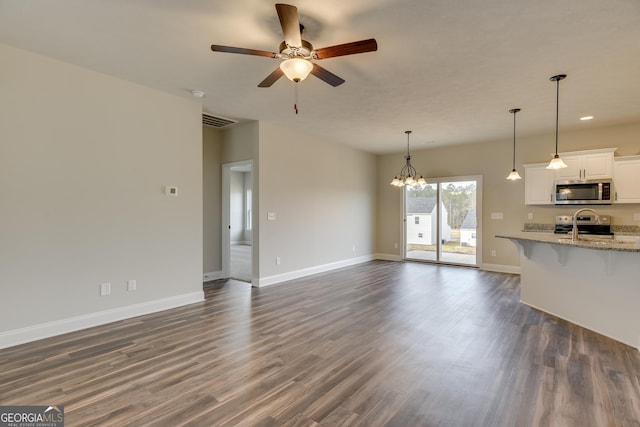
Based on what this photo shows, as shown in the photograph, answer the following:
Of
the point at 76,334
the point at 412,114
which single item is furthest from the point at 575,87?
the point at 76,334

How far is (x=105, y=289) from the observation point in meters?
3.70

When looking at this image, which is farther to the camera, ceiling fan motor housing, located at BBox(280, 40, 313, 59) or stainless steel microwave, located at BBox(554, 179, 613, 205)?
stainless steel microwave, located at BBox(554, 179, 613, 205)

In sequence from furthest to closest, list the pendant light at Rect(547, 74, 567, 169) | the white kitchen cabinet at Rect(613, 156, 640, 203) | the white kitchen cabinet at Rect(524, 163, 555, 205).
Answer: the white kitchen cabinet at Rect(524, 163, 555, 205), the white kitchen cabinet at Rect(613, 156, 640, 203), the pendant light at Rect(547, 74, 567, 169)

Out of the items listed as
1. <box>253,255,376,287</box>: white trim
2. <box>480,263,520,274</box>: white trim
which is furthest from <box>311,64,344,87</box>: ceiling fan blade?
<box>480,263,520,274</box>: white trim

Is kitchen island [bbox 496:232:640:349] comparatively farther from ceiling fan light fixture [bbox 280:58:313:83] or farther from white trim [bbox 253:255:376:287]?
white trim [bbox 253:255:376:287]

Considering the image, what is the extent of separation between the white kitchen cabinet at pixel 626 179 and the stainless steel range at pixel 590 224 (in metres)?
0.43

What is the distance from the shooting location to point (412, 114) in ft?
16.5

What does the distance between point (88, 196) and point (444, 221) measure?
712 cm

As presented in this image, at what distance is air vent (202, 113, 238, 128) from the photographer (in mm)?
5340

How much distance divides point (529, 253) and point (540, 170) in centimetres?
268

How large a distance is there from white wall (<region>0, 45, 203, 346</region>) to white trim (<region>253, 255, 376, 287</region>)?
133 centimetres

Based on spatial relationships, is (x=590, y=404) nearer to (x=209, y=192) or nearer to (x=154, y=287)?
(x=154, y=287)

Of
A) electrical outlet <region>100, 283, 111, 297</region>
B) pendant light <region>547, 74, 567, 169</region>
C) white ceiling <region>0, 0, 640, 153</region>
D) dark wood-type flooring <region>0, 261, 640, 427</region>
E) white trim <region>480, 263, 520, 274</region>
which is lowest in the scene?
dark wood-type flooring <region>0, 261, 640, 427</region>

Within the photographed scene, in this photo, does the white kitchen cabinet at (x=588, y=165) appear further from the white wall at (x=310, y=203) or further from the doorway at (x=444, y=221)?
the white wall at (x=310, y=203)
